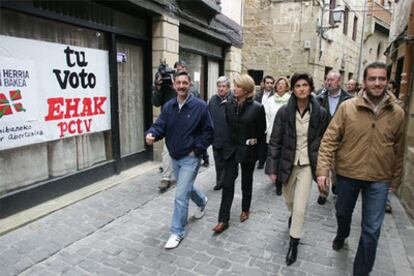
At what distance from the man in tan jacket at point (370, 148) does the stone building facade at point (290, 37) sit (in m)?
12.6

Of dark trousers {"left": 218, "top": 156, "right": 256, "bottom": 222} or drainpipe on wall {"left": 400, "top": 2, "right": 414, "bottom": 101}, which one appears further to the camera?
drainpipe on wall {"left": 400, "top": 2, "right": 414, "bottom": 101}

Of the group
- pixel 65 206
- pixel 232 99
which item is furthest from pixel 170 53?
pixel 65 206

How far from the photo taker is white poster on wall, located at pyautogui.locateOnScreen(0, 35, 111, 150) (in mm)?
3746

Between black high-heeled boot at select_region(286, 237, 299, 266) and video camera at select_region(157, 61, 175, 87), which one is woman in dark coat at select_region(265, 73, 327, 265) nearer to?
black high-heeled boot at select_region(286, 237, 299, 266)

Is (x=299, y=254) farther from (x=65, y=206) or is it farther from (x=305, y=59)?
(x=305, y=59)

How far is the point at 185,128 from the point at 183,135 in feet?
0.25

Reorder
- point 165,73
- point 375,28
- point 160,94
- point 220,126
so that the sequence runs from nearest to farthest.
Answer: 1. point 220,126
2. point 165,73
3. point 160,94
4. point 375,28

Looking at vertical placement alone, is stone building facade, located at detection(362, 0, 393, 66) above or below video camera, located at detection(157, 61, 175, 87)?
above

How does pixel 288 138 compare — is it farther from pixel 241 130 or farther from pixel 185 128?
pixel 185 128

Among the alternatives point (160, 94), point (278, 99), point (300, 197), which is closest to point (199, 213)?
point (300, 197)

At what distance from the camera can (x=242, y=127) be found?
3.59 m

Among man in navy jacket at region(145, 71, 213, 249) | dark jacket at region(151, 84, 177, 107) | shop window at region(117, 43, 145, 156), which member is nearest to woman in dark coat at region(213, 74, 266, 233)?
man in navy jacket at region(145, 71, 213, 249)

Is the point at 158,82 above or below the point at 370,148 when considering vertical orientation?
above

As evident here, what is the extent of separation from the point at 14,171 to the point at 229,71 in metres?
7.40
